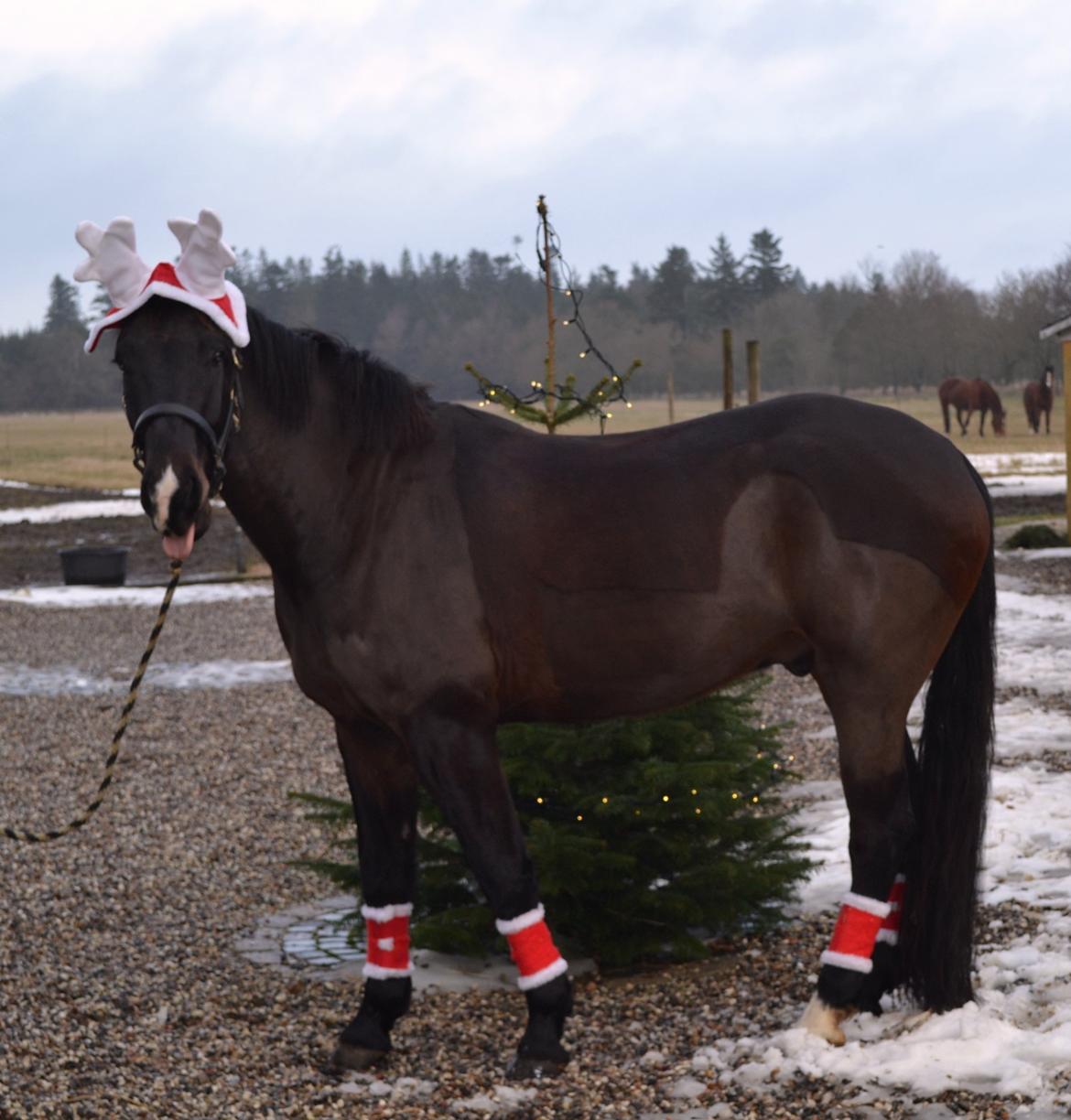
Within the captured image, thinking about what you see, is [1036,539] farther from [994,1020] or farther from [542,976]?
[542,976]

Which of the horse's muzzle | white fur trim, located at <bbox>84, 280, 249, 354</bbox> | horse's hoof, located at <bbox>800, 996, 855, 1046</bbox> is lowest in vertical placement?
horse's hoof, located at <bbox>800, 996, 855, 1046</bbox>

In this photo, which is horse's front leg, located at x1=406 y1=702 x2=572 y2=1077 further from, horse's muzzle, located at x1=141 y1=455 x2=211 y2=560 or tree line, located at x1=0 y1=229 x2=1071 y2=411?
tree line, located at x1=0 y1=229 x2=1071 y2=411

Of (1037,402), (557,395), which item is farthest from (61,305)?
(557,395)

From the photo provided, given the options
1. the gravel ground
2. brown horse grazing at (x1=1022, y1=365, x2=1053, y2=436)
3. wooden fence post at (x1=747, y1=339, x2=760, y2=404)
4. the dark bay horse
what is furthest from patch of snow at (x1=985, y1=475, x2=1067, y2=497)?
the dark bay horse

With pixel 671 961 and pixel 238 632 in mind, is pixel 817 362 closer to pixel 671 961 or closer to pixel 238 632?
pixel 238 632

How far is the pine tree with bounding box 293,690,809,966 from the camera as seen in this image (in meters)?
4.22

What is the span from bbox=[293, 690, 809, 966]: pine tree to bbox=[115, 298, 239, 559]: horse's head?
1.55m

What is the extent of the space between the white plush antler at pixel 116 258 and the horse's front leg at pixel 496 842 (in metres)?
1.24

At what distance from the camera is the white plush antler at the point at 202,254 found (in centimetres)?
319

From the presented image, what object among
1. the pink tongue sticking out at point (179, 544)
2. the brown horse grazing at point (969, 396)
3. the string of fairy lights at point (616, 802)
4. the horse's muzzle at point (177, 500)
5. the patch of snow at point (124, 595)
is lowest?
the patch of snow at point (124, 595)

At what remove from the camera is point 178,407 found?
3135 millimetres

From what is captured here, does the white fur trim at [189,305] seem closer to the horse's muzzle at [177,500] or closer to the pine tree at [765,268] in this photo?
the horse's muzzle at [177,500]

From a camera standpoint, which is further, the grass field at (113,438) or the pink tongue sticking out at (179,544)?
the grass field at (113,438)

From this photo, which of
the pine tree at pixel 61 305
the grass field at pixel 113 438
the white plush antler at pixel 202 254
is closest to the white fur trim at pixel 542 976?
the white plush antler at pixel 202 254
